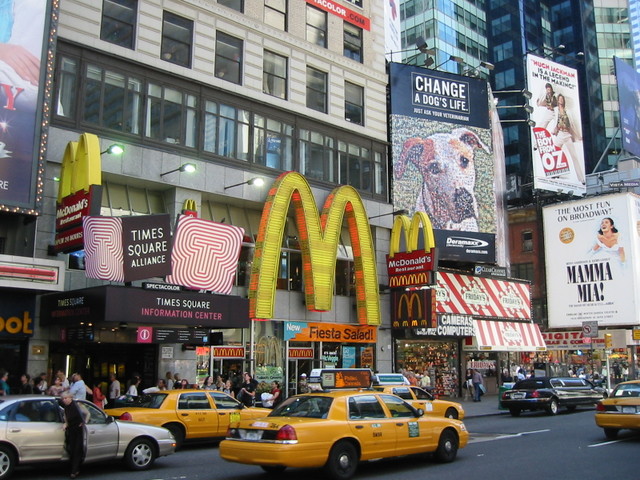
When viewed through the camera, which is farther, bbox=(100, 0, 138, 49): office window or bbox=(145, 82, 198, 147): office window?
bbox=(145, 82, 198, 147): office window

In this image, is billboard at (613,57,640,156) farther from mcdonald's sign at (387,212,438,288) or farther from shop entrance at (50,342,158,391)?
shop entrance at (50,342,158,391)

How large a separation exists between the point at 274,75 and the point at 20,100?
41.0ft

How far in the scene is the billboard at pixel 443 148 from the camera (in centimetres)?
3497

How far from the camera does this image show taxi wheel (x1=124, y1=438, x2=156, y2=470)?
1313 cm

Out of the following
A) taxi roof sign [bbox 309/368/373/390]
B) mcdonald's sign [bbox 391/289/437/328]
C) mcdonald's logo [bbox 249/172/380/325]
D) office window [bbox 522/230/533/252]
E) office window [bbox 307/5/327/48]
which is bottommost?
taxi roof sign [bbox 309/368/373/390]

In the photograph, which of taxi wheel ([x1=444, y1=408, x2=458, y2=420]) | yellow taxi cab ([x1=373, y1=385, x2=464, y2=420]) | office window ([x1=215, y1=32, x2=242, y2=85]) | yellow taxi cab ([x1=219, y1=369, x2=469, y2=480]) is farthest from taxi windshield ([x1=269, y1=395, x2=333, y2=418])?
office window ([x1=215, y1=32, x2=242, y2=85])

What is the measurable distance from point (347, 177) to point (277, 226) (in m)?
6.26

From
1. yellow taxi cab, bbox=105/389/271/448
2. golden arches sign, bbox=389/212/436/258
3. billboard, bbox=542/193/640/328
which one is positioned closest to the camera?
yellow taxi cab, bbox=105/389/271/448

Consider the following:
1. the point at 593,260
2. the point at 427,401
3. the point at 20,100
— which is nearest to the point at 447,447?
the point at 427,401

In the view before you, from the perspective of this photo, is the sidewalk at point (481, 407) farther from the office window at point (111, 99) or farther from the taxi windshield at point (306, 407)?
the office window at point (111, 99)

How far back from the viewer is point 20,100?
20047 mm

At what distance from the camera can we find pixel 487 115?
3872cm

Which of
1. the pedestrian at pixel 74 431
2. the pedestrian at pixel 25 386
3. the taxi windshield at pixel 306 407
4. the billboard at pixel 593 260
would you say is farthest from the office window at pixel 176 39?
the billboard at pixel 593 260

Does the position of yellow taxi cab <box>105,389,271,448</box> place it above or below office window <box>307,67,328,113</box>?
below
